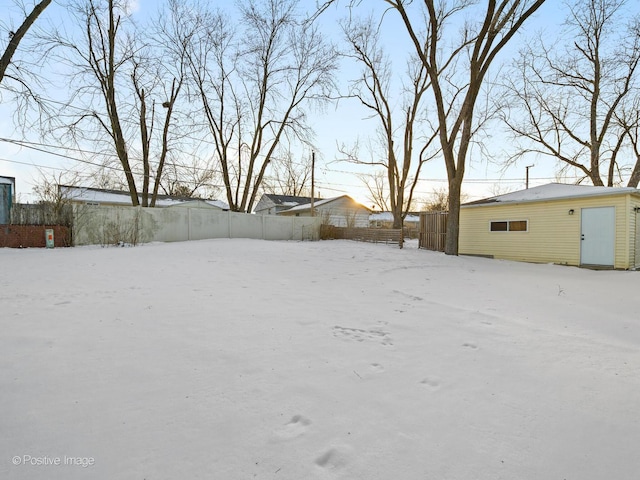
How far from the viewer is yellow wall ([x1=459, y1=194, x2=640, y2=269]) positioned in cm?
974

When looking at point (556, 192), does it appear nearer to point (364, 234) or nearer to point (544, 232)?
point (544, 232)

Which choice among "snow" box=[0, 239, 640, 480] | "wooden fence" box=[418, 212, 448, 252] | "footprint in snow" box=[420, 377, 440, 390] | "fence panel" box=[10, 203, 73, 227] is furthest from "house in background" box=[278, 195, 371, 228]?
"footprint in snow" box=[420, 377, 440, 390]

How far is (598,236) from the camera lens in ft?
33.5

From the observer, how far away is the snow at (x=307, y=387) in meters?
1.54

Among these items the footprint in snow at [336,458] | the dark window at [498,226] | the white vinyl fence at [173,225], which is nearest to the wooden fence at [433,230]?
the dark window at [498,226]

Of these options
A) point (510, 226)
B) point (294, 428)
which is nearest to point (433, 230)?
point (510, 226)

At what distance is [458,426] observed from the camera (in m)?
1.83

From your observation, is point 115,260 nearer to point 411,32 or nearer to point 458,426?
point 458,426

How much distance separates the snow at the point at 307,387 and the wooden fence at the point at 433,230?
31.9 ft

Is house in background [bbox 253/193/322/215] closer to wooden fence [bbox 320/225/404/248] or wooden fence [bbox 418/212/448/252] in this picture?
wooden fence [bbox 320/225/404/248]

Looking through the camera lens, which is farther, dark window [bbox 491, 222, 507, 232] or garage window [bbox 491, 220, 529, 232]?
dark window [bbox 491, 222, 507, 232]

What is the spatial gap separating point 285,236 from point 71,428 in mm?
16772

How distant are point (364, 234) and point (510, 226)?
7.37m

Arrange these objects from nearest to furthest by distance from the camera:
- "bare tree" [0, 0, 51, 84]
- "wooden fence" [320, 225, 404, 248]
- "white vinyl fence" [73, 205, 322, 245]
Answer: "bare tree" [0, 0, 51, 84] → "white vinyl fence" [73, 205, 322, 245] → "wooden fence" [320, 225, 404, 248]
